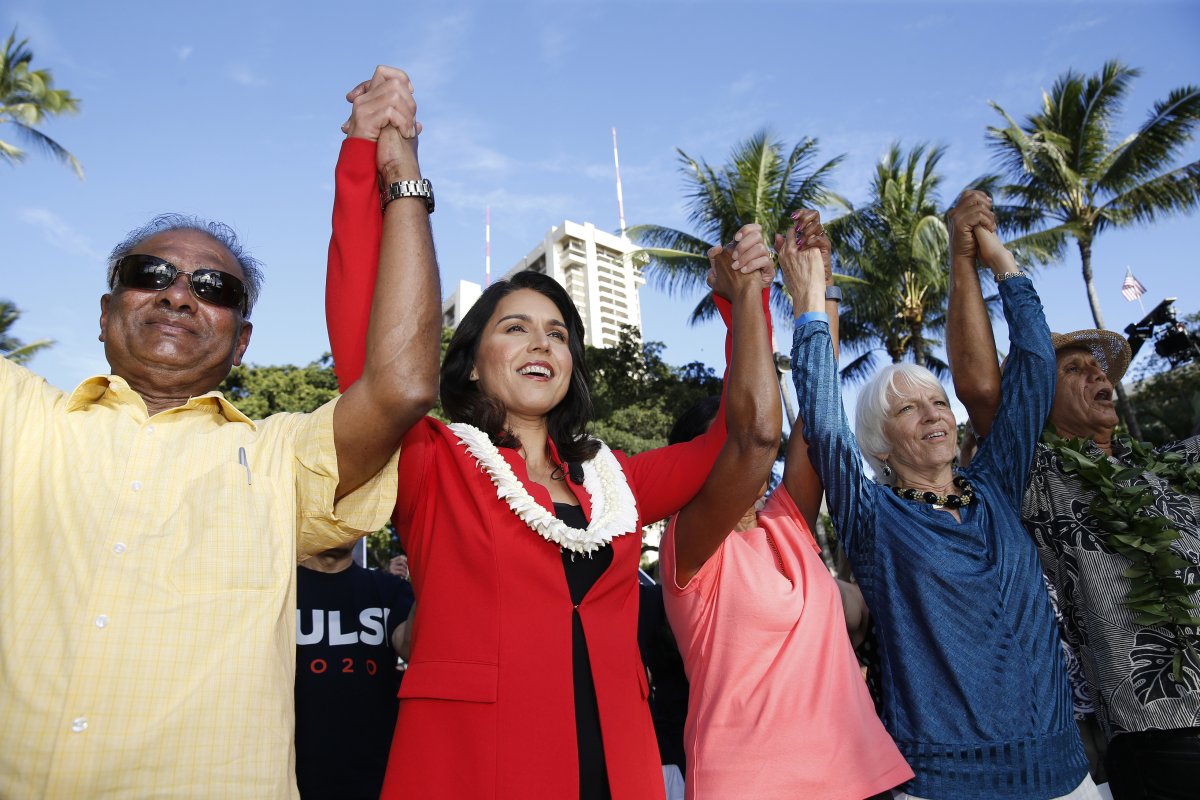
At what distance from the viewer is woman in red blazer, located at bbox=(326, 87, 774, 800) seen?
180 centimetres

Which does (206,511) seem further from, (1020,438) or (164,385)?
(1020,438)

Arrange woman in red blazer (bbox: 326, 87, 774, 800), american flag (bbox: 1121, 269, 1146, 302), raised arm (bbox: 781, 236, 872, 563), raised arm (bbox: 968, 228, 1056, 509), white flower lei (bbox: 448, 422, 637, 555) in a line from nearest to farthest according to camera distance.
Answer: woman in red blazer (bbox: 326, 87, 774, 800) < white flower lei (bbox: 448, 422, 637, 555) < raised arm (bbox: 781, 236, 872, 563) < raised arm (bbox: 968, 228, 1056, 509) < american flag (bbox: 1121, 269, 1146, 302)

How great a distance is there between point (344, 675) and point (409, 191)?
2318 millimetres

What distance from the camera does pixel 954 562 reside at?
2.73 meters

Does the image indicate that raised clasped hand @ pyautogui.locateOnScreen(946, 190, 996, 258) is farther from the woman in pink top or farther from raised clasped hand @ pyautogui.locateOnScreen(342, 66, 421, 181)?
raised clasped hand @ pyautogui.locateOnScreen(342, 66, 421, 181)

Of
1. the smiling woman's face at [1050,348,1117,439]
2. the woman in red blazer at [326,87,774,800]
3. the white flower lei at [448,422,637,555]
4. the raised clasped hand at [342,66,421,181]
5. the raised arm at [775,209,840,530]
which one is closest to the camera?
the woman in red blazer at [326,87,774,800]

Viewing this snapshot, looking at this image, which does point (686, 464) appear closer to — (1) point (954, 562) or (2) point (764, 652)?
(2) point (764, 652)

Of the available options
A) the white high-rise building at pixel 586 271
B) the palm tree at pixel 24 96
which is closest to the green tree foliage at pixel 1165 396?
the palm tree at pixel 24 96

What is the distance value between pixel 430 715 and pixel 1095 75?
23.6 m

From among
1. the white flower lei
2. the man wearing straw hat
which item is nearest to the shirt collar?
the white flower lei

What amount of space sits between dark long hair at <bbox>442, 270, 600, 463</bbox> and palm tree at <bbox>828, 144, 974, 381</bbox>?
61.3 feet

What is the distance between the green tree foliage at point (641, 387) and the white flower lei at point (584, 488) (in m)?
19.6

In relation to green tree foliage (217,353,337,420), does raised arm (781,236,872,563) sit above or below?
below

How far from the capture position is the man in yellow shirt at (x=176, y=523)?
1529mm
